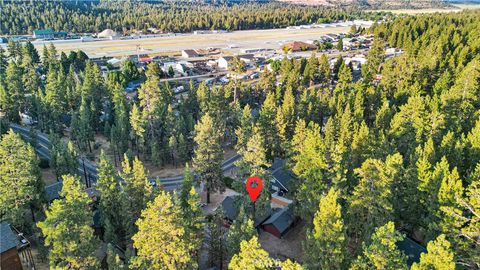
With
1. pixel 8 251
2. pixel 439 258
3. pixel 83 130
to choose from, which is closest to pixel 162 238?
pixel 8 251

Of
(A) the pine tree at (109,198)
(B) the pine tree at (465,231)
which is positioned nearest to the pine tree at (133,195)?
(A) the pine tree at (109,198)

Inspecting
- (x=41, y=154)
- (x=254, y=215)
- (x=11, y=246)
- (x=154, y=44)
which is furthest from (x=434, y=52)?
(x=154, y=44)

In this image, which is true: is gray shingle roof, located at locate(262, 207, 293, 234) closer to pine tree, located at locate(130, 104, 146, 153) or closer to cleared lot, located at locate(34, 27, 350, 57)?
pine tree, located at locate(130, 104, 146, 153)

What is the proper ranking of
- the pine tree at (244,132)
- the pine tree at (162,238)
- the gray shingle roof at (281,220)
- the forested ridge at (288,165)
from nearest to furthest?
the pine tree at (162,238) → the forested ridge at (288,165) → the gray shingle roof at (281,220) → the pine tree at (244,132)

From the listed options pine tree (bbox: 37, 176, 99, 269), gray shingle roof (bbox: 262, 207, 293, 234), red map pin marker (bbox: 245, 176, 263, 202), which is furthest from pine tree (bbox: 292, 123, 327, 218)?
pine tree (bbox: 37, 176, 99, 269)

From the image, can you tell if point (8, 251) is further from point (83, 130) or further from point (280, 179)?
point (83, 130)

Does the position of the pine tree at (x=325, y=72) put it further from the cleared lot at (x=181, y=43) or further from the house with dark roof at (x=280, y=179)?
the cleared lot at (x=181, y=43)
